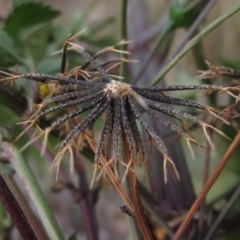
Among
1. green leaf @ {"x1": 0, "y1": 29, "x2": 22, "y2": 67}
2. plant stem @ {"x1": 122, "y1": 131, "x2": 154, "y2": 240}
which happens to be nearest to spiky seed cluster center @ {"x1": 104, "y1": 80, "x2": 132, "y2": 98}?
plant stem @ {"x1": 122, "y1": 131, "x2": 154, "y2": 240}

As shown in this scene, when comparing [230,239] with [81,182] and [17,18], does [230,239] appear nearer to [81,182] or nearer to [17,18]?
[81,182]

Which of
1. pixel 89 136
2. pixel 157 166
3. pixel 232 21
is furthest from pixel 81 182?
pixel 232 21

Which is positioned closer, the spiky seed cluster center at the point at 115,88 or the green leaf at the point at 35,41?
the spiky seed cluster center at the point at 115,88

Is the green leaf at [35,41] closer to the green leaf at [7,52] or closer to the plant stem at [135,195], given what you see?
the green leaf at [7,52]

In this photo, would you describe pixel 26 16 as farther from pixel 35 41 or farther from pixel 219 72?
pixel 219 72

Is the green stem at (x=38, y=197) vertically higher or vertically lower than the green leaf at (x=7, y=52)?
lower

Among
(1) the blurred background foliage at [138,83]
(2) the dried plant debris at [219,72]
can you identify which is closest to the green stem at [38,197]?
(1) the blurred background foliage at [138,83]
